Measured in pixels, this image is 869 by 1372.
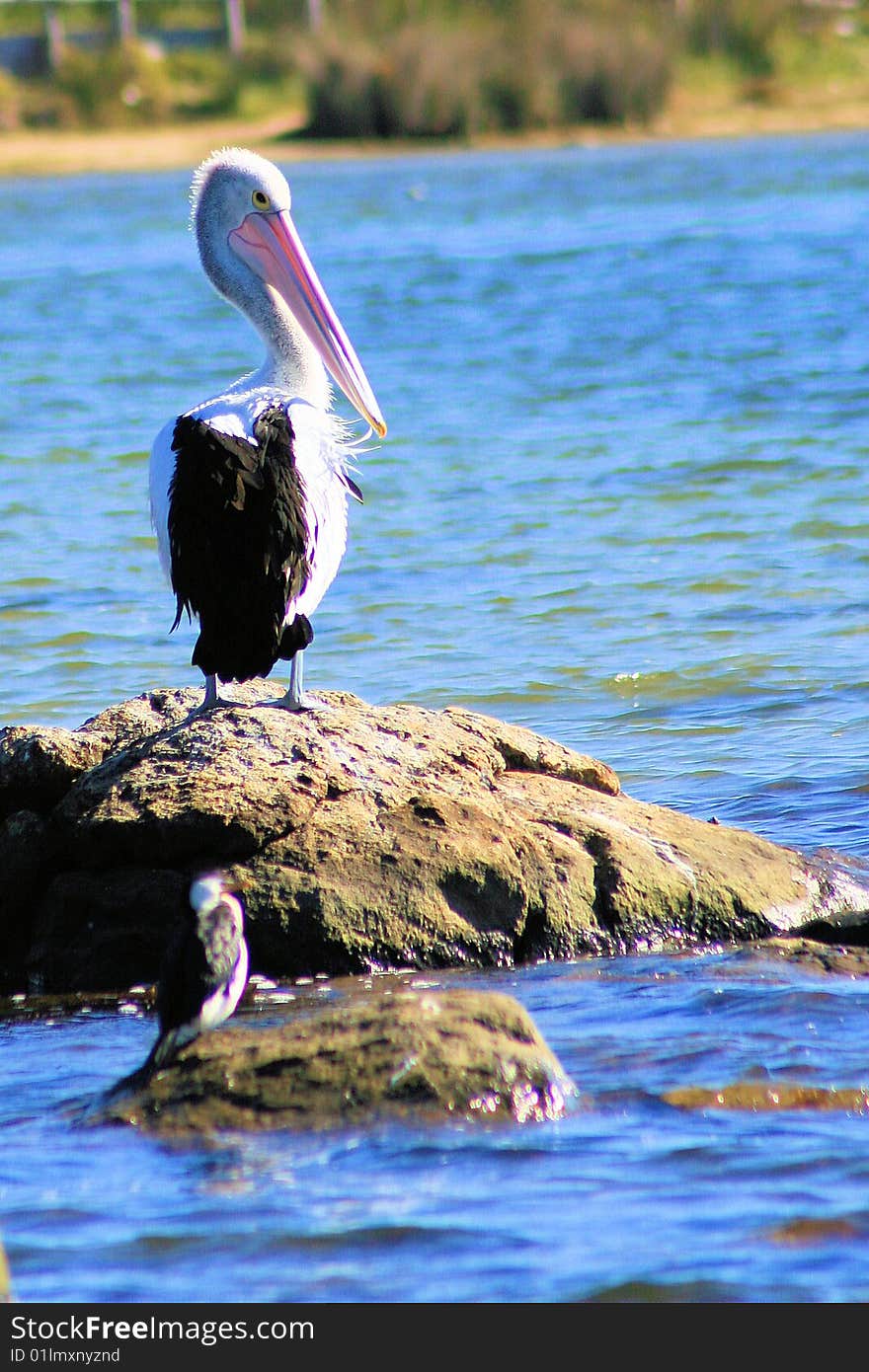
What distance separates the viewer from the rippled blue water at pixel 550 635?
129 inches

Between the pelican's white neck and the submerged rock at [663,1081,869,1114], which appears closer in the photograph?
the submerged rock at [663,1081,869,1114]

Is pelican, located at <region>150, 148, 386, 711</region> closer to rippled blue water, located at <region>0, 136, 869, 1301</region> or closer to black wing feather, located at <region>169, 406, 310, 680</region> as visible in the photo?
black wing feather, located at <region>169, 406, 310, 680</region>

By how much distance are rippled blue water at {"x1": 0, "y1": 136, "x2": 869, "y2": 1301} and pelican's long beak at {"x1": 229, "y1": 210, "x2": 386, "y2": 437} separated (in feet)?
5.05

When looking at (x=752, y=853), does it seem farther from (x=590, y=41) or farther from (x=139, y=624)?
(x=590, y=41)

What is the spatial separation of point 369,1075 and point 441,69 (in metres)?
42.9

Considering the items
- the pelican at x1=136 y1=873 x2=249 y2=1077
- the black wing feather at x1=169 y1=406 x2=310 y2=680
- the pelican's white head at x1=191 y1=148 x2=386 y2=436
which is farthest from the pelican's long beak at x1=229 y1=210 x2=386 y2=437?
the pelican at x1=136 y1=873 x2=249 y2=1077

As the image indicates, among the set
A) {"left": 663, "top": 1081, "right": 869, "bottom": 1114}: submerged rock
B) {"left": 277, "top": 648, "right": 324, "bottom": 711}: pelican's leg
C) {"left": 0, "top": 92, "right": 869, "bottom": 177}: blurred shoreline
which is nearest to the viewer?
{"left": 663, "top": 1081, "right": 869, "bottom": 1114}: submerged rock

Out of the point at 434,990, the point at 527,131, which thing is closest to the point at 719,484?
the point at 434,990

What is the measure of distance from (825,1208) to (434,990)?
51.6 inches

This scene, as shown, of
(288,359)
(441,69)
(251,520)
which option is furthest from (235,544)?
(441,69)

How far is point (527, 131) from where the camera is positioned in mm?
45281

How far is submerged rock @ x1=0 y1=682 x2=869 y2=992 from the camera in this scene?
14.9 ft

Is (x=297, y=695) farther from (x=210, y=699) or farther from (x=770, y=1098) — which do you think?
(x=770, y=1098)

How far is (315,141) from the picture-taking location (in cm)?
4444
